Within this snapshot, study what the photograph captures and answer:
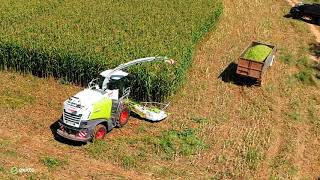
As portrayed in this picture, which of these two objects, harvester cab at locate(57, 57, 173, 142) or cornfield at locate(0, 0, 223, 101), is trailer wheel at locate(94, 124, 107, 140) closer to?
harvester cab at locate(57, 57, 173, 142)

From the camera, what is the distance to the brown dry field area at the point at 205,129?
18.9 meters

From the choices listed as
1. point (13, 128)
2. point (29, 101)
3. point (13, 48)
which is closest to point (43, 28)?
point (13, 48)

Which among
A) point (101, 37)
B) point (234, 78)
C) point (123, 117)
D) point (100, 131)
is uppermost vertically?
point (101, 37)

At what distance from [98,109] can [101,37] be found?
8.34 m

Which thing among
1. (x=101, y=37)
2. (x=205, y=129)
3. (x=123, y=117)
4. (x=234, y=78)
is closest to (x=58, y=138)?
(x=123, y=117)

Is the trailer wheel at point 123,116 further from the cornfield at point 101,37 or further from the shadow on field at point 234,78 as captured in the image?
the shadow on field at point 234,78

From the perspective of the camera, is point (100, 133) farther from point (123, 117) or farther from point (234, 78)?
point (234, 78)

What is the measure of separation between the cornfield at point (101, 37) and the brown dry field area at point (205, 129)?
1.16 metres

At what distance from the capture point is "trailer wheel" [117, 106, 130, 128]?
21.1 meters

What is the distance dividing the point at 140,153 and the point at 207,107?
18.1ft

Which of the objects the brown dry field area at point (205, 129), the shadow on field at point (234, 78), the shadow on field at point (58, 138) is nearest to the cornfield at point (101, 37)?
the brown dry field area at point (205, 129)

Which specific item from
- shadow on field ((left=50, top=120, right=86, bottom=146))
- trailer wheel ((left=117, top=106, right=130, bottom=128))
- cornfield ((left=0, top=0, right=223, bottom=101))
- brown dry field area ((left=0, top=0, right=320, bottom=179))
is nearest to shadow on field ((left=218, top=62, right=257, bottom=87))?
brown dry field area ((left=0, top=0, right=320, bottom=179))

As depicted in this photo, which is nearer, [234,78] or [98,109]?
[98,109]

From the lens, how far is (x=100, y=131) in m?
20.1
